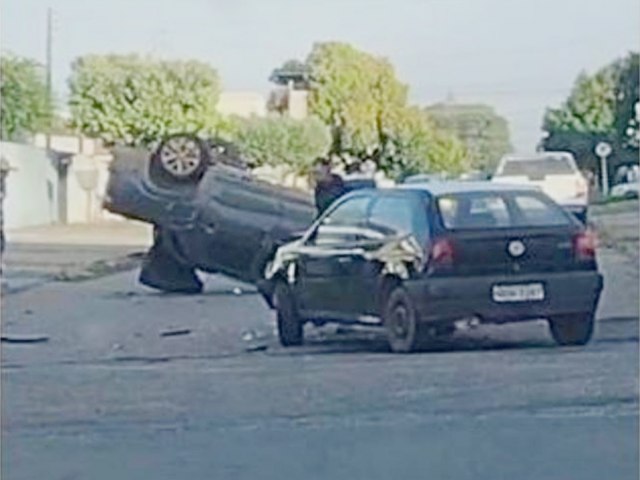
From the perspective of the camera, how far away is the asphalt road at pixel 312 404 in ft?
33.2

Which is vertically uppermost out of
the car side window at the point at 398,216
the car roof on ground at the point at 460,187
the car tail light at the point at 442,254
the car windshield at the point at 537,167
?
the car roof on ground at the point at 460,187

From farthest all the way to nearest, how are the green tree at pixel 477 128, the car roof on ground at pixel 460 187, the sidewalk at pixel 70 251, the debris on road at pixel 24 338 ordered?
the sidewalk at pixel 70 251
the green tree at pixel 477 128
the debris on road at pixel 24 338
the car roof on ground at pixel 460 187

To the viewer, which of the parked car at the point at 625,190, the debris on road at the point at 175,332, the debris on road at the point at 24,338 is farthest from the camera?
the parked car at the point at 625,190

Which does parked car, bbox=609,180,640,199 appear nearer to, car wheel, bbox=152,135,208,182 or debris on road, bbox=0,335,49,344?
car wheel, bbox=152,135,208,182

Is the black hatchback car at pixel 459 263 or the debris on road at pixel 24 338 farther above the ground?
the black hatchback car at pixel 459 263

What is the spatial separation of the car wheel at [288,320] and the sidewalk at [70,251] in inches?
400

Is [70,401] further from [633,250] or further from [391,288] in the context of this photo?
[633,250]

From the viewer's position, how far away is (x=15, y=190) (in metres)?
47.0

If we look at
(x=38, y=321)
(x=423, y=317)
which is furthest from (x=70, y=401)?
(x=38, y=321)

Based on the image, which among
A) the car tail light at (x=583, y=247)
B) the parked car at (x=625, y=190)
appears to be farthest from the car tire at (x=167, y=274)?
the parked car at (x=625, y=190)

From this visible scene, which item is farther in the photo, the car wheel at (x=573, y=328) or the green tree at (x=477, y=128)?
the green tree at (x=477, y=128)

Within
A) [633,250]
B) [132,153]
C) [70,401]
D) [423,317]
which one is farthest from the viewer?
[633,250]

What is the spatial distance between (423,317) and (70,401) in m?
3.61

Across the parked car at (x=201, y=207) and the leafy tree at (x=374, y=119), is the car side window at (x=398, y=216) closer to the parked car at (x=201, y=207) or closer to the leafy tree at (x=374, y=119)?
the parked car at (x=201, y=207)
